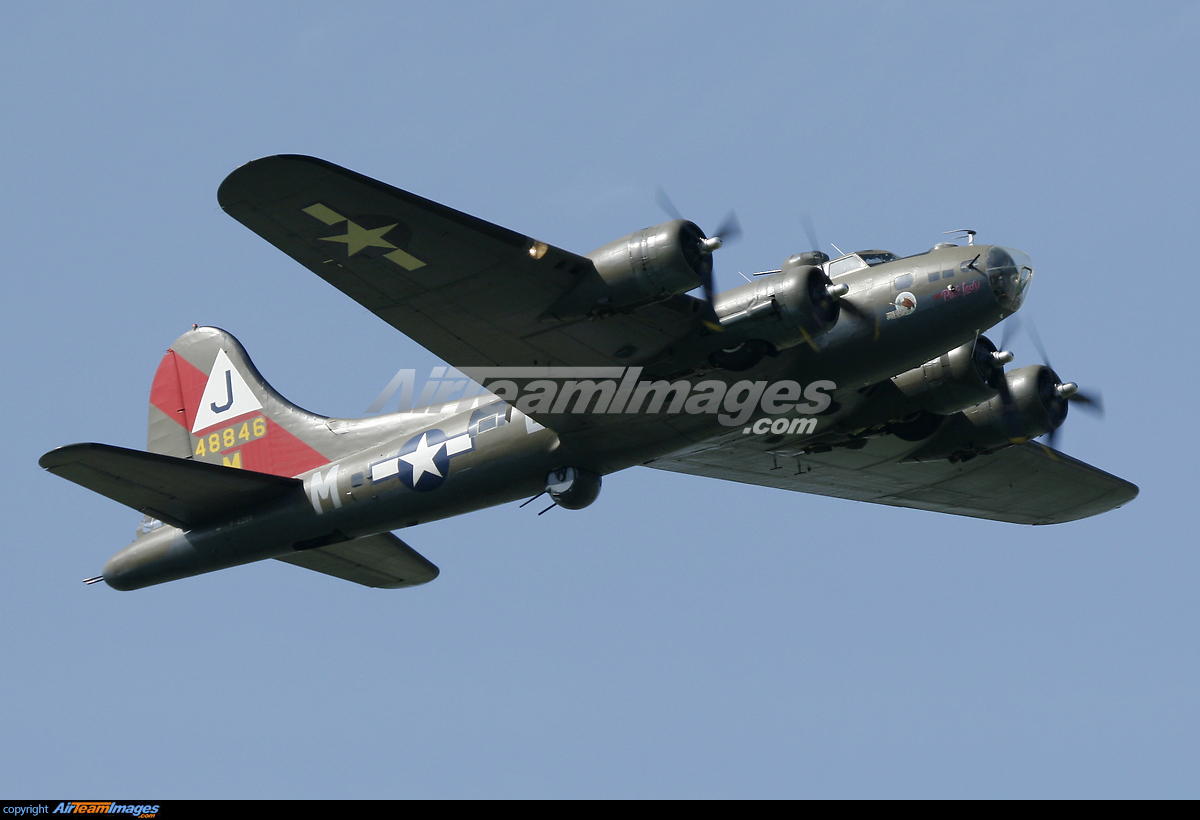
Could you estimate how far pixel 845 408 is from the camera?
23453mm

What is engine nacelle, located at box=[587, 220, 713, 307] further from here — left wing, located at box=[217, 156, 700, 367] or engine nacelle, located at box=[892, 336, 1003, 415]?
engine nacelle, located at box=[892, 336, 1003, 415]

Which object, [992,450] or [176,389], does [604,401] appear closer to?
[992,450]

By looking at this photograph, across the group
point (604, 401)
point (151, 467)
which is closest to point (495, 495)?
point (604, 401)

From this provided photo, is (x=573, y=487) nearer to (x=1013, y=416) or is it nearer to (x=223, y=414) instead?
(x=1013, y=416)

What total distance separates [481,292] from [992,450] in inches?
417

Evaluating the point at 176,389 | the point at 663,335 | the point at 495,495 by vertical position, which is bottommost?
the point at 495,495

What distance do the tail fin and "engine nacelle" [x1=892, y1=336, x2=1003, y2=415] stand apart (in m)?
10.7

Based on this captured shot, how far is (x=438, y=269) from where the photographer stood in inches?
757

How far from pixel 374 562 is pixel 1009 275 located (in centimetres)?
1302

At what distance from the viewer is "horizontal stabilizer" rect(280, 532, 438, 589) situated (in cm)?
2577

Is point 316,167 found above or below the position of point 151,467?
above

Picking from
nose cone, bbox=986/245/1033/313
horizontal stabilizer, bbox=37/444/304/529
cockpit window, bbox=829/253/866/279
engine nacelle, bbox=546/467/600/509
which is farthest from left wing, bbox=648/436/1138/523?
horizontal stabilizer, bbox=37/444/304/529

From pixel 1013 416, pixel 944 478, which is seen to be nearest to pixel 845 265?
pixel 1013 416

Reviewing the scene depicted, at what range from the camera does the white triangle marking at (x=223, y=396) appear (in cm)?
2741
